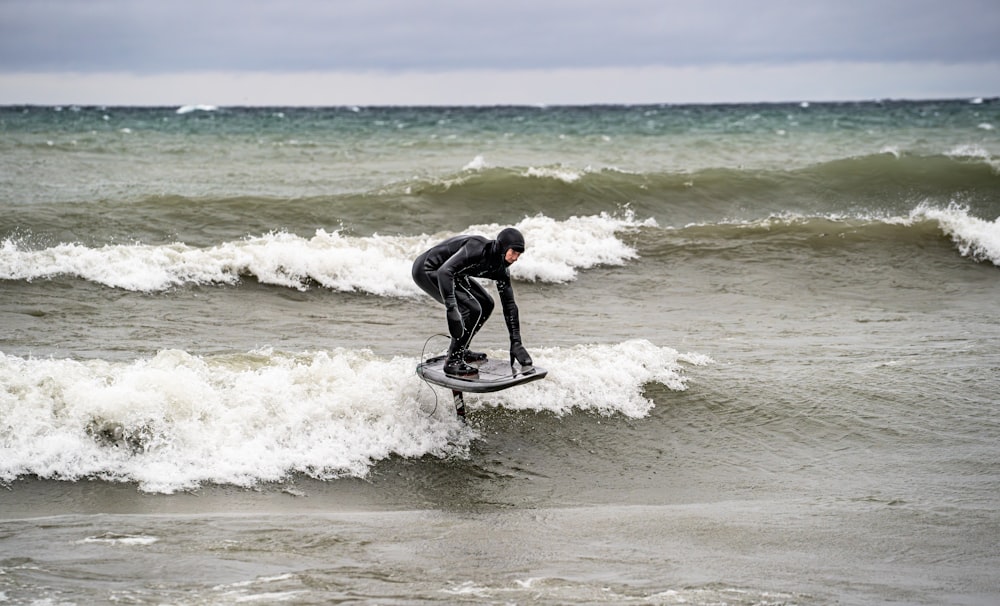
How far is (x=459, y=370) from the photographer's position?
7852 mm

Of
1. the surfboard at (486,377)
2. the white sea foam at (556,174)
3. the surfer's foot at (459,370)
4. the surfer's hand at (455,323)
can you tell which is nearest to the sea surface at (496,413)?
the surfboard at (486,377)

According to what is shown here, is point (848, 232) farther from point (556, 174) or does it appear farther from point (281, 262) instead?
point (281, 262)

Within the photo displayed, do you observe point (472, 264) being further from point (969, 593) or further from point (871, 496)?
point (969, 593)

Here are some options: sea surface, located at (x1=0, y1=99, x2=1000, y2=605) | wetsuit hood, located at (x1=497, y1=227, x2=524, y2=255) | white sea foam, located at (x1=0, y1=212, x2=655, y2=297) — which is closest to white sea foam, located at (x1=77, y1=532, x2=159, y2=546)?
sea surface, located at (x1=0, y1=99, x2=1000, y2=605)

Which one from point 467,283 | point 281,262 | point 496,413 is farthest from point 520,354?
point 281,262

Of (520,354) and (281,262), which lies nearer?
(520,354)

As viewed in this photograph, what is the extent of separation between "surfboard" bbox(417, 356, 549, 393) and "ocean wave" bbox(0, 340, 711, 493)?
29.6 inches

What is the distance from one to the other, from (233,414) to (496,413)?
2.49m

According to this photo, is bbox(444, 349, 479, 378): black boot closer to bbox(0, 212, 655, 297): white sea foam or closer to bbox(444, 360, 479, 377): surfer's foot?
bbox(444, 360, 479, 377): surfer's foot

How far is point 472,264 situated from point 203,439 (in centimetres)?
275

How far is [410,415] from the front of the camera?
28.2 feet

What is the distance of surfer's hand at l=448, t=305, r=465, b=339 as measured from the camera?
7.71 metres

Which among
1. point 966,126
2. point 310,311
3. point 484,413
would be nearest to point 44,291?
point 310,311

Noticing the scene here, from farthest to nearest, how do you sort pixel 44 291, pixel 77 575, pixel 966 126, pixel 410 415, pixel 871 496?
pixel 966 126
pixel 44 291
pixel 410 415
pixel 871 496
pixel 77 575
